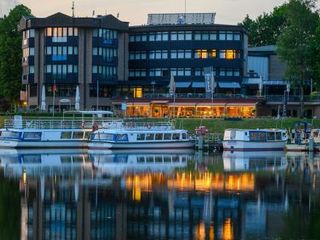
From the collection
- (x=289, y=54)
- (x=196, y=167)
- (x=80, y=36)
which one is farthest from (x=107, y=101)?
(x=196, y=167)

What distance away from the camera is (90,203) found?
44.7 meters

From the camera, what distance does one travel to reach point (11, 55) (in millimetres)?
148000

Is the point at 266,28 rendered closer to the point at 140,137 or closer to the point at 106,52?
the point at 106,52

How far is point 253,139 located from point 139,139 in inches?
524

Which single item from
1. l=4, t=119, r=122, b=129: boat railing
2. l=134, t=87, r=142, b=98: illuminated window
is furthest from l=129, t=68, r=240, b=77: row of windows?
l=4, t=119, r=122, b=129: boat railing

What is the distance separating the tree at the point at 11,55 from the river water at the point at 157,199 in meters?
72.1

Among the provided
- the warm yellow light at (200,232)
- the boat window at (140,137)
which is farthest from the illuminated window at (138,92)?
the warm yellow light at (200,232)

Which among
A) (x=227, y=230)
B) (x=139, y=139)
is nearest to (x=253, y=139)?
(x=139, y=139)

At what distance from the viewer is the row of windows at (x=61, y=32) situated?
138125 millimetres

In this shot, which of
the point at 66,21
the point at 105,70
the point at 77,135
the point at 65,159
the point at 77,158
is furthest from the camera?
the point at 105,70

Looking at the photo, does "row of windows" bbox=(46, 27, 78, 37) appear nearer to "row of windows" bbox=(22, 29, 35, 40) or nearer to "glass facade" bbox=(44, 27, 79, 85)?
"glass facade" bbox=(44, 27, 79, 85)

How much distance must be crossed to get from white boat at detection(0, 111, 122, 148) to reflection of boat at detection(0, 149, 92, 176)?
2.96 meters

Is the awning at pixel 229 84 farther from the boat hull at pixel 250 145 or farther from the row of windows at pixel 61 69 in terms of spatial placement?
the boat hull at pixel 250 145

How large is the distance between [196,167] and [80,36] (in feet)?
240
